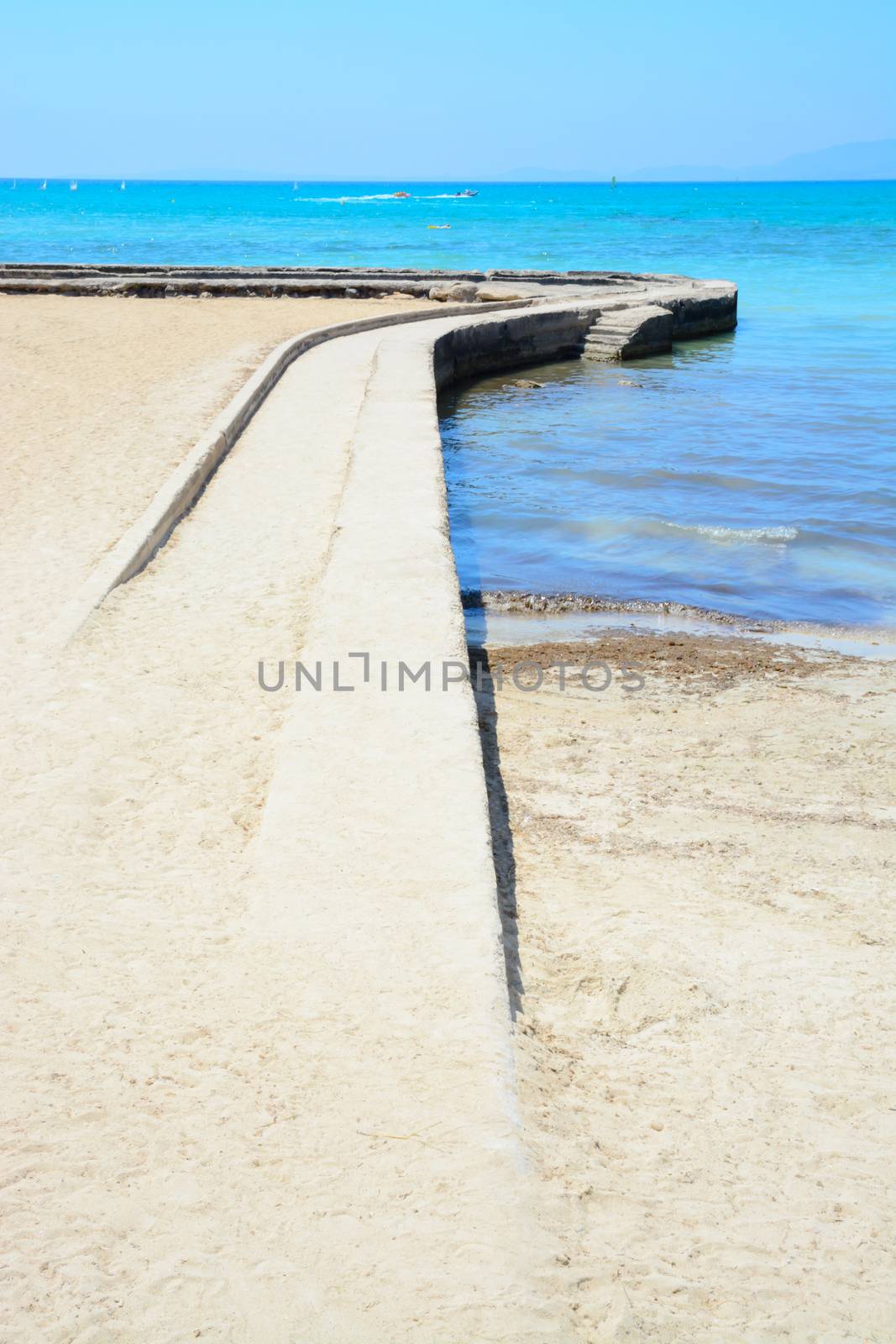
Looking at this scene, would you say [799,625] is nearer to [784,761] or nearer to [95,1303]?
[784,761]

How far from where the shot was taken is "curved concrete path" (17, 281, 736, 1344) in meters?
1.84

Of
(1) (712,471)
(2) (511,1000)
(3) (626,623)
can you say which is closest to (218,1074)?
(2) (511,1000)

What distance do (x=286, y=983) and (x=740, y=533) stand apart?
19.6 feet

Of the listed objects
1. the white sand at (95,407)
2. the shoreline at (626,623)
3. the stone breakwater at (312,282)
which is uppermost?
the stone breakwater at (312,282)

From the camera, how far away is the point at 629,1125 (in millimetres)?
2346

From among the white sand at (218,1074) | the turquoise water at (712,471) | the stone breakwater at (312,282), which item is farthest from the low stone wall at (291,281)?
the white sand at (218,1074)

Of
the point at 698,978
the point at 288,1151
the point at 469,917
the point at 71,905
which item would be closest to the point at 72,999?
the point at 71,905

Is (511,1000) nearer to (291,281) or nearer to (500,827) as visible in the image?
(500,827)

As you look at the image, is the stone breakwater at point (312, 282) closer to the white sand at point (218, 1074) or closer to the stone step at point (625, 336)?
the stone step at point (625, 336)

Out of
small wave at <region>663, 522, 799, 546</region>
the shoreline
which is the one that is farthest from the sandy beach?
small wave at <region>663, 522, 799, 546</region>

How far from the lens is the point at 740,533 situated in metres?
7.79

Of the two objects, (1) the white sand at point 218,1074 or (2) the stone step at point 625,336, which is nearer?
(1) the white sand at point 218,1074

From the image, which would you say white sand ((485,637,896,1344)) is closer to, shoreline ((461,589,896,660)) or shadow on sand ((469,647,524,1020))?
shadow on sand ((469,647,524,1020))

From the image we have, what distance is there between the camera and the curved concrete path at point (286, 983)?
1.84 metres
